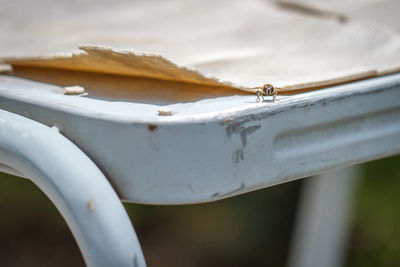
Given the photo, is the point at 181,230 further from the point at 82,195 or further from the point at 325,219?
the point at 82,195

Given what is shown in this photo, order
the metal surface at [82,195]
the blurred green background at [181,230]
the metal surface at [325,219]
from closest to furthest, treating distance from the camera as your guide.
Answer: the metal surface at [82,195], the metal surface at [325,219], the blurred green background at [181,230]

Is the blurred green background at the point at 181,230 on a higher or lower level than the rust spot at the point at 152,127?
lower

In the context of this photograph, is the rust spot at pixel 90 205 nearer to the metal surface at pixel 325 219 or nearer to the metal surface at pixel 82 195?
the metal surface at pixel 82 195

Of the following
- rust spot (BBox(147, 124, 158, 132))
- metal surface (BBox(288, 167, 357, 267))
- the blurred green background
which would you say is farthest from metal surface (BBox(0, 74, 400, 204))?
the blurred green background

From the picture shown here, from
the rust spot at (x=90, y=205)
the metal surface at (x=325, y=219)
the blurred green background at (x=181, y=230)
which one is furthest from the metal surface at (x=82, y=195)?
the blurred green background at (x=181, y=230)

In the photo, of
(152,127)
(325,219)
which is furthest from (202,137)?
(325,219)

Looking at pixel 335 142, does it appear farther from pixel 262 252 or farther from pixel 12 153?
pixel 262 252

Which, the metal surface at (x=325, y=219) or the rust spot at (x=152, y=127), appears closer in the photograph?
the rust spot at (x=152, y=127)
